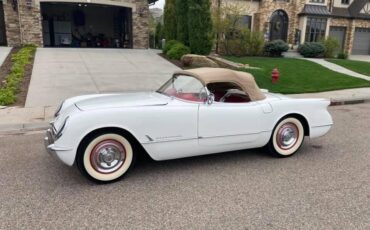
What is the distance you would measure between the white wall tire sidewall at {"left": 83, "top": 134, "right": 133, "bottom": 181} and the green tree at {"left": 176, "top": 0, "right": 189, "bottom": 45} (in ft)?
44.1

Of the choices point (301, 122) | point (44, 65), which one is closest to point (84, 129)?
point (301, 122)

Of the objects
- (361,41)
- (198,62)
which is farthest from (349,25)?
(198,62)

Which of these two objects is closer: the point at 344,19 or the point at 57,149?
the point at 57,149

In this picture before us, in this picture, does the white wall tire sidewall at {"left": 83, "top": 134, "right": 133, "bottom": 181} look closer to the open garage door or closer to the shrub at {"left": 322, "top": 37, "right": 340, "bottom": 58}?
the shrub at {"left": 322, "top": 37, "right": 340, "bottom": 58}

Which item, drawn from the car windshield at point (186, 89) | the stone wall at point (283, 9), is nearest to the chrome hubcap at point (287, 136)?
the car windshield at point (186, 89)

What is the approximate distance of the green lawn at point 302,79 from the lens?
35.9 ft

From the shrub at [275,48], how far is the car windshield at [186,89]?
15.9 metres

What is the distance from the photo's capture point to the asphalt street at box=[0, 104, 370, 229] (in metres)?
3.04

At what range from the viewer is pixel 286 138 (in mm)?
4848

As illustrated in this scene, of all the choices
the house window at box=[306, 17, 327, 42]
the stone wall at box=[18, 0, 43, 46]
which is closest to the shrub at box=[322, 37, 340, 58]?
the house window at box=[306, 17, 327, 42]

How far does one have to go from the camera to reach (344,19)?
86.6 ft

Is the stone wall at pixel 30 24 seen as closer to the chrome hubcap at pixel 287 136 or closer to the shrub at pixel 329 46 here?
the chrome hubcap at pixel 287 136

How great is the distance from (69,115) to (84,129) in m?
0.29

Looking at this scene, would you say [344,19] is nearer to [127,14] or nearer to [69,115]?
[127,14]
